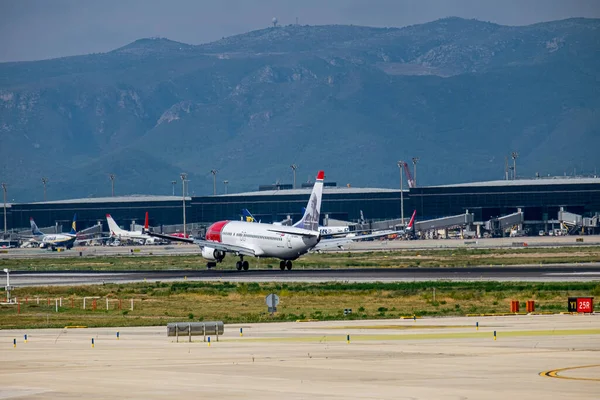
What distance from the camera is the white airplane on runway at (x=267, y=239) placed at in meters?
117

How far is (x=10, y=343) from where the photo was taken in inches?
A: 2324

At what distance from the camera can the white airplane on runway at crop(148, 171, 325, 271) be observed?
117m

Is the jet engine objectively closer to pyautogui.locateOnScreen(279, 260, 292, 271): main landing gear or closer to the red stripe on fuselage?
the red stripe on fuselage

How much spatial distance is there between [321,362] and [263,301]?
37.1m

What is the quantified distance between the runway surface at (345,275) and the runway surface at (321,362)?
120 ft

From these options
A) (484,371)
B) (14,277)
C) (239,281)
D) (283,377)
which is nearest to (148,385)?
(283,377)

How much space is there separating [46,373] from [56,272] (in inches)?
3521

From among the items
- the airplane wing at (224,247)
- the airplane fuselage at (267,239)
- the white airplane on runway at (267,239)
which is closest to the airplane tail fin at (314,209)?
the white airplane on runway at (267,239)

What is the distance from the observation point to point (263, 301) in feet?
280

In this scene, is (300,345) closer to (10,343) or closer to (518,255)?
(10,343)

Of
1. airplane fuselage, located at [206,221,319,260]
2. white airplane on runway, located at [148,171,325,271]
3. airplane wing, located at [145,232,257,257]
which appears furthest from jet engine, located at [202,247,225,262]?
airplane fuselage, located at [206,221,319,260]

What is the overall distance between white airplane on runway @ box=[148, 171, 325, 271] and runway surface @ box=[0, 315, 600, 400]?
5141 cm

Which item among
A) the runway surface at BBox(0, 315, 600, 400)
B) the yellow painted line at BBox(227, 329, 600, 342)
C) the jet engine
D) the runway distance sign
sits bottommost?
the runway surface at BBox(0, 315, 600, 400)

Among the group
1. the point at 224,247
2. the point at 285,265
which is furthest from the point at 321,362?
the point at 224,247
